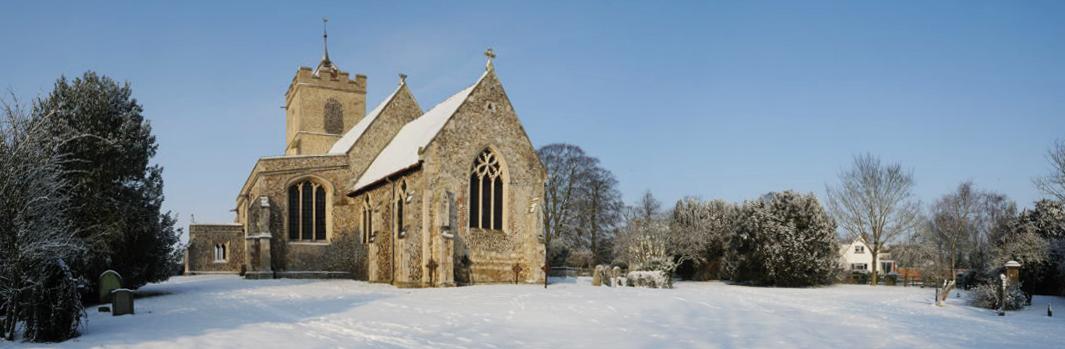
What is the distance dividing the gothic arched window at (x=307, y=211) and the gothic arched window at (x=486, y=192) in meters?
9.00

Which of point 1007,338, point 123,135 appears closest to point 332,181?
point 123,135

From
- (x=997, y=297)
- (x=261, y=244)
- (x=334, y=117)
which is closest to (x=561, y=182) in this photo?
(x=334, y=117)

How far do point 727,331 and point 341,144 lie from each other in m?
26.0

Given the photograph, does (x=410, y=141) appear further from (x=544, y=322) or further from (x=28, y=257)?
(x=28, y=257)

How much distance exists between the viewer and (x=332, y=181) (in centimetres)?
3066

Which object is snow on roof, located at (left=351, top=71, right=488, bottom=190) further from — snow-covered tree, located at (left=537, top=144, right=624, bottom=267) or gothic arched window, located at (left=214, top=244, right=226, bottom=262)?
snow-covered tree, located at (left=537, top=144, right=624, bottom=267)

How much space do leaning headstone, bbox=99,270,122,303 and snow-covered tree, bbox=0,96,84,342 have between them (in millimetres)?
5451

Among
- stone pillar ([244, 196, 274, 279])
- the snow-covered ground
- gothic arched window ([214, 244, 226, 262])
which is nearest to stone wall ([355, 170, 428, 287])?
the snow-covered ground

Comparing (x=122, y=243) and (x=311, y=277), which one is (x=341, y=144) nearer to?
(x=311, y=277)

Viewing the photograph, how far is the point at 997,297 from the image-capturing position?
19719 millimetres

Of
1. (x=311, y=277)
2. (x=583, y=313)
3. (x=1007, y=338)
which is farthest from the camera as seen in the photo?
(x=311, y=277)

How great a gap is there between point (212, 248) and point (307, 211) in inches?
375

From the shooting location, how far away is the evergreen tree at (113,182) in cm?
1886

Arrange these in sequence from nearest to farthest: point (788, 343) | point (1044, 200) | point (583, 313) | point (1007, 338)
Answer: point (788, 343) < point (1007, 338) < point (583, 313) < point (1044, 200)
